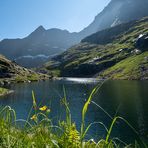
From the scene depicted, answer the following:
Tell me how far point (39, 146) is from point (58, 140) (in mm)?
568

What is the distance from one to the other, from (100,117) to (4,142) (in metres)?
81.3

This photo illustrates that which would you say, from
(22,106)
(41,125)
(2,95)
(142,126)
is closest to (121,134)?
(142,126)

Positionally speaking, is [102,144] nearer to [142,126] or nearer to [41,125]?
[41,125]

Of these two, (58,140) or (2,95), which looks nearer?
(58,140)

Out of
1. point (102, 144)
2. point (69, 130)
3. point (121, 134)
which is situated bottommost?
point (121, 134)

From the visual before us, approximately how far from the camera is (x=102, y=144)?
6.35 meters

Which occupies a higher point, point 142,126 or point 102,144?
point 102,144

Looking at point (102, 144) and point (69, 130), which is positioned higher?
point (69, 130)

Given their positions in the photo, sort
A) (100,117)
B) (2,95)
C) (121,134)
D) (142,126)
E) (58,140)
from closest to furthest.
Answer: (58,140) < (121,134) < (142,126) < (100,117) < (2,95)

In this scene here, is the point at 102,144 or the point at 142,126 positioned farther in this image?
the point at 142,126

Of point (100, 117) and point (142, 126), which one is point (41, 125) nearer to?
point (142, 126)

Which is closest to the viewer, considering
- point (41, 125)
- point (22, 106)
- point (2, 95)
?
point (41, 125)

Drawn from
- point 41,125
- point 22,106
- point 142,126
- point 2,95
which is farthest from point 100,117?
point 41,125

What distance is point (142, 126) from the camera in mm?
70438
